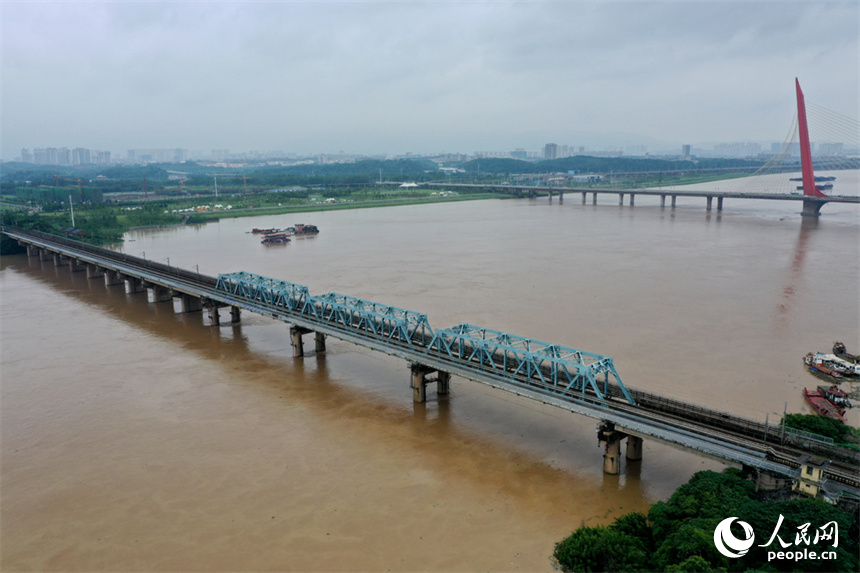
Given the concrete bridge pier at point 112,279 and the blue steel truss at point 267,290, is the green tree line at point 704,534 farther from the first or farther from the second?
the concrete bridge pier at point 112,279

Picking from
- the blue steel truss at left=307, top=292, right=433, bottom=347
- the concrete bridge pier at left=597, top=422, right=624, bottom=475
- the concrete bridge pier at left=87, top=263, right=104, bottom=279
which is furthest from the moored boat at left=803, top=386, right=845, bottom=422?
the concrete bridge pier at left=87, top=263, right=104, bottom=279

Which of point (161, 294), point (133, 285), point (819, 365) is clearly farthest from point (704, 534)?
point (133, 285)

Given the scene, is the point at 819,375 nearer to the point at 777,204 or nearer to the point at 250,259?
the point at 250,259

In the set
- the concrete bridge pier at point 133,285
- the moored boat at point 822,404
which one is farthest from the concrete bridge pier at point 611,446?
the concrete bridge pier at point 133,285

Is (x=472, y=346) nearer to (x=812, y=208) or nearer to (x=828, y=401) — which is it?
(x=828, y=401)

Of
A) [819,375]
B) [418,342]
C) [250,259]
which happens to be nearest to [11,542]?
[418,342]

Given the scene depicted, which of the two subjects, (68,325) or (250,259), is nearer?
(68,325)
